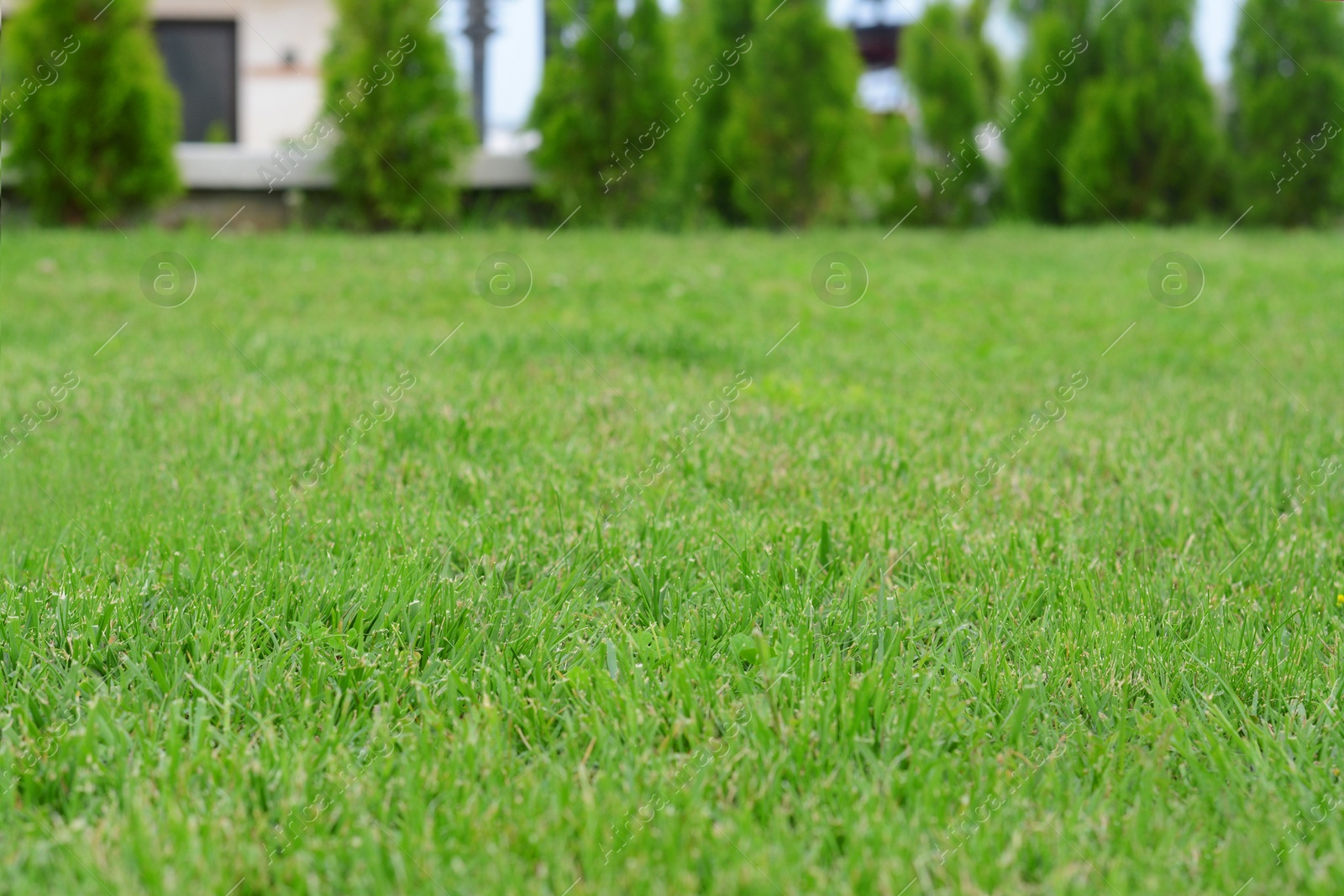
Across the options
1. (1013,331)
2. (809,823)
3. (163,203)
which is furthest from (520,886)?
(163,203)

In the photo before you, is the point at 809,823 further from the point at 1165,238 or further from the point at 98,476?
the point at 1165,238

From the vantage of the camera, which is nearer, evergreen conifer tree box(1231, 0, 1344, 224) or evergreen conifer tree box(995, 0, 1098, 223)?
evergreen conifer tree box(1231, 0, 1344, 224)

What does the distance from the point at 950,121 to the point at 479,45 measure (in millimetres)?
5360

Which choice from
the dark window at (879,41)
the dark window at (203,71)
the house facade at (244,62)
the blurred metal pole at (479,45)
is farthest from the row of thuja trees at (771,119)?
the dark window at (879,41)

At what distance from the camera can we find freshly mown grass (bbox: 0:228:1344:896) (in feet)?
5.23

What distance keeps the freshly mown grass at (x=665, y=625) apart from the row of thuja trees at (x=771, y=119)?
6.05 m

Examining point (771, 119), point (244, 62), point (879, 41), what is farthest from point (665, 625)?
point (879, 41)

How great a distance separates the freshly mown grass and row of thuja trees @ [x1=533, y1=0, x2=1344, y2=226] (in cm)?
648

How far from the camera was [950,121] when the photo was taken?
40.4 feet

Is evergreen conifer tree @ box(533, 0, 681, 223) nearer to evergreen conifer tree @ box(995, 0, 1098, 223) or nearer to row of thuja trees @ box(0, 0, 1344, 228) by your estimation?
row of thuja trees @ box(0, 0, 1344, 228)

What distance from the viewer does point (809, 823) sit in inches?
64.8

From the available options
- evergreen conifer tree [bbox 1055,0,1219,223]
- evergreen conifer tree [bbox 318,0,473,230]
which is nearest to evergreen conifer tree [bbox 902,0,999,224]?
evergreen conifer tree [bbox 1055,0,1219,223]

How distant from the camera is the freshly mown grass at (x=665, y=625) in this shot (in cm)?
159

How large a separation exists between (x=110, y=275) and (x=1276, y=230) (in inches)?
431
